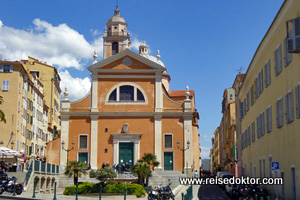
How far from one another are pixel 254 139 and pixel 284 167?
37.0 ft

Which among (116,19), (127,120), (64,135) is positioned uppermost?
(116,19)

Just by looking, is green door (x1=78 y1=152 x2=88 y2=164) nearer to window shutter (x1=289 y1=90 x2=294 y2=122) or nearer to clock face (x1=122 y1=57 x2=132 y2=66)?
clock face (x1=122 y1=57 x2=132 y2=66)

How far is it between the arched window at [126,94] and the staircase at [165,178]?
809cm

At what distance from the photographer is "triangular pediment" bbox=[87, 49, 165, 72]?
4678cm

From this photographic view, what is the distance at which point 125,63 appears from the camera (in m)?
47.0

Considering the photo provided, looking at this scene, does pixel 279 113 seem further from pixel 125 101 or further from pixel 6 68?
pixel 6 68

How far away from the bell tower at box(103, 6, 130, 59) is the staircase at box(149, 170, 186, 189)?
2477cm

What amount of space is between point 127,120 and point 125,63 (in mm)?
6022

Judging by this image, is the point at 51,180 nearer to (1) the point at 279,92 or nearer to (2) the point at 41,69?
(1) the point at 279,92

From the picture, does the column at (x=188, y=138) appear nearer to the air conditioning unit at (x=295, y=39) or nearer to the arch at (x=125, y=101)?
the arch at (x=125, y=101)

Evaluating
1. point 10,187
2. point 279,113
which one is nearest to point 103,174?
point 10,187

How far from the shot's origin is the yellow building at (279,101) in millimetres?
20053

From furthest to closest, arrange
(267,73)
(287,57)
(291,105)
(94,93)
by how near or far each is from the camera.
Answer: (94,93), (267,73), (287,57), (291,105)

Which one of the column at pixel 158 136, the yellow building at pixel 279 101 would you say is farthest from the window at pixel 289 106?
the column at pixel 158 136
